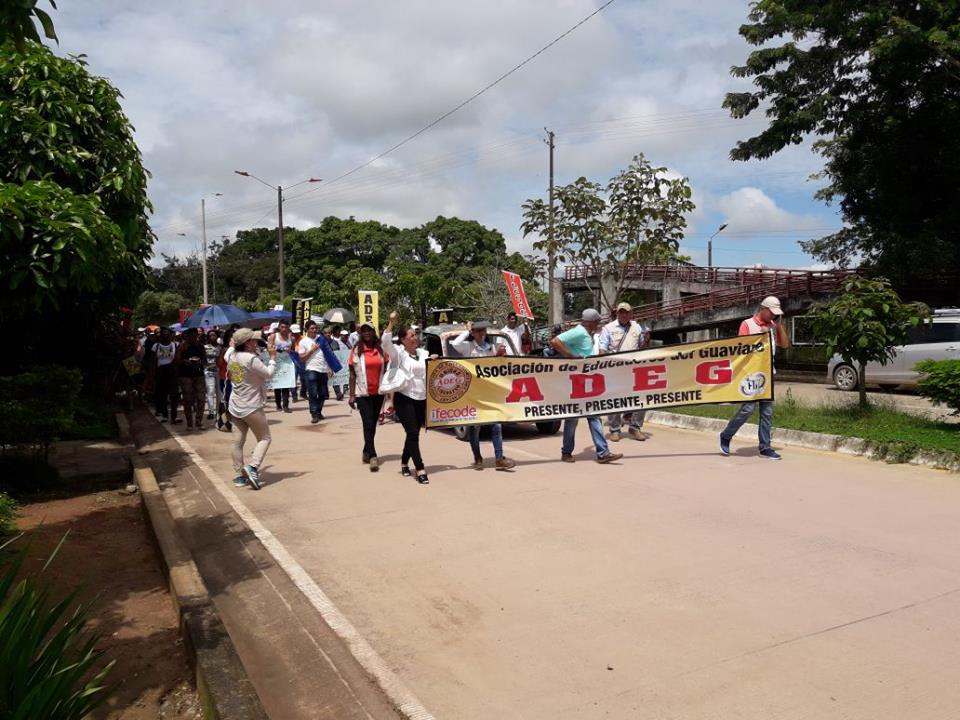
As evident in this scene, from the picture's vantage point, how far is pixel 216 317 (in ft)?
55.1

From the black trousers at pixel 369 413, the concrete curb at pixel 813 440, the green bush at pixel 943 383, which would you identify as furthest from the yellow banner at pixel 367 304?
the green bush at pixel 943 383

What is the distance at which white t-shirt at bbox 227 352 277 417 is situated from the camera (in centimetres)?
773

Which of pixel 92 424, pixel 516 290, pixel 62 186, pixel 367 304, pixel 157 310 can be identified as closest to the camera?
pixel 62 186

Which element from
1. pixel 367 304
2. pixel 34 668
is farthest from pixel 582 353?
pixel 367 304

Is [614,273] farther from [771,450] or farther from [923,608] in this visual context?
[923,608]

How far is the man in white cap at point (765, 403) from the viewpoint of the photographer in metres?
8.73

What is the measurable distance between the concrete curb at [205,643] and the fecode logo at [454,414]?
130 inches

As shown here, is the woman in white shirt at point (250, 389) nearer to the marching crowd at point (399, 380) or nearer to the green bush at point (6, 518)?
the marching crowd at point (399, 380)

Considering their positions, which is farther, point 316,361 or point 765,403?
point 316,361

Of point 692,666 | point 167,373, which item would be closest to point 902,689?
point 692,666

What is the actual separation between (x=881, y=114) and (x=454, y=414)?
64.4 feet

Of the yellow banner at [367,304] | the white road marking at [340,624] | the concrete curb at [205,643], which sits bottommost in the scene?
the white road marking at [340,624]

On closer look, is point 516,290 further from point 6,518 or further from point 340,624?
point 340,624

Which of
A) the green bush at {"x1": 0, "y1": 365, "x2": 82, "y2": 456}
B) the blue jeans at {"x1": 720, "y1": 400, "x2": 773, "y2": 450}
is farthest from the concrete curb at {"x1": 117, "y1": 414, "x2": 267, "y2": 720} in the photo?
the blue jeans at {"x1": 720, "y1": 400, "x2": 773, "y2": 450}
